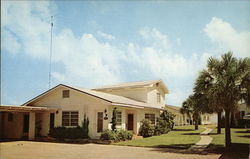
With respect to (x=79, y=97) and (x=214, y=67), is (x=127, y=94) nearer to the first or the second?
(x=79, y=97)

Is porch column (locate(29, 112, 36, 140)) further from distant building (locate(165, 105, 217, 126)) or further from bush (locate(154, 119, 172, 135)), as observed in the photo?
distant building (locate(165, 105, 217, 126))

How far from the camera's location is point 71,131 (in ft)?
66.8

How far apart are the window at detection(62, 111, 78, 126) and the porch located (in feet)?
3.31

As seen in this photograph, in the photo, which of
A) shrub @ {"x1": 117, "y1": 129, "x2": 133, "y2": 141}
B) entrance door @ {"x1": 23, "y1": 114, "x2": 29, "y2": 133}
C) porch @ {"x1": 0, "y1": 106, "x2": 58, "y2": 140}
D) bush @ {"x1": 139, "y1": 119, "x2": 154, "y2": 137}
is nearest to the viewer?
shrub @ {"x1": 117, "y1": 129, "x2": 133, "y2": 141}

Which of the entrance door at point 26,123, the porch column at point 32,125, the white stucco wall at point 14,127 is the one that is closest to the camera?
the porch column at point 32,125

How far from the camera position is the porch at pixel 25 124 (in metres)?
22.0

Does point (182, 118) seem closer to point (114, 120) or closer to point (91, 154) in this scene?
point (114, 120)

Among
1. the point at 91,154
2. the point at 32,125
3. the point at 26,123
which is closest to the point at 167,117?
the point at 32,125

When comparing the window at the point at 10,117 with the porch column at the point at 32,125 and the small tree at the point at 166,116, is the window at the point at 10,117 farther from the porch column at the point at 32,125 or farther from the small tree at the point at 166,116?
the small tree at the point at 166,116

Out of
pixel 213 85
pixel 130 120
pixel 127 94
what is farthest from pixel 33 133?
pixel 213 85

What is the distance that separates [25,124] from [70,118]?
4.79 m

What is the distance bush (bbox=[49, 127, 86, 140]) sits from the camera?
65.9 feet

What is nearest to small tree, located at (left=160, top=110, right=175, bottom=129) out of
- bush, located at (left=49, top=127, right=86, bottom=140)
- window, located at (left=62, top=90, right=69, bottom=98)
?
bush, located at (left=49, top=127, right=86, bottom=140)

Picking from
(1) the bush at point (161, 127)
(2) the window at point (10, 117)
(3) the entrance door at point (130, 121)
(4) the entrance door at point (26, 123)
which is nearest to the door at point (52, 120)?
(4) the entrance door at point (26, 123)
